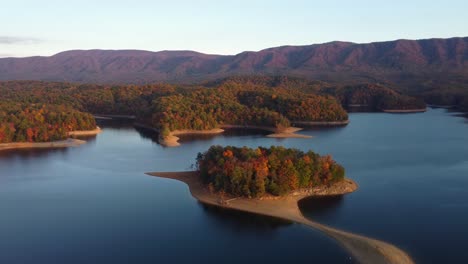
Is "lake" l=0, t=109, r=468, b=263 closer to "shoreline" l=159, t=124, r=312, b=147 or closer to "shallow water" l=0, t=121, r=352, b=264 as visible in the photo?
"shallow water" l=0, t=121, r=352, b=264

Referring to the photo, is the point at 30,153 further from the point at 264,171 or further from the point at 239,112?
the point at 239,112

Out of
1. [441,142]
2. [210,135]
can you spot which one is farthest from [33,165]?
[441,142]

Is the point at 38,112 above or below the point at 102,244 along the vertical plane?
above

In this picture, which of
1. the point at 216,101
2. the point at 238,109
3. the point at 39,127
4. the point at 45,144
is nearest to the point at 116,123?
the point at 216,101

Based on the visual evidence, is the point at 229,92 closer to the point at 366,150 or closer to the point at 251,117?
the point at 251,117

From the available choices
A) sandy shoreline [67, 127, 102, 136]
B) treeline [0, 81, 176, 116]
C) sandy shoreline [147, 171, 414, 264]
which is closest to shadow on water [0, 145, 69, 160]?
sandy shoreline [67, 127, 102, 136]
